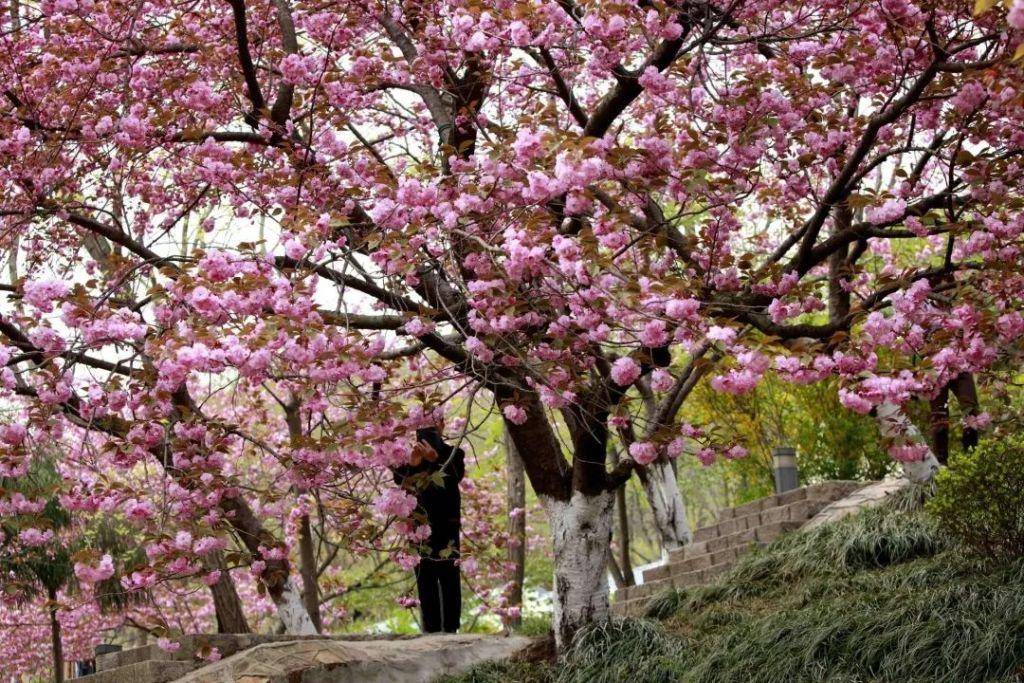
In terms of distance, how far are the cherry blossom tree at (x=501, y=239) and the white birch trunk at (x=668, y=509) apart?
5.54 metres

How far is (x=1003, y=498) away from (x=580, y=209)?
11.2ft

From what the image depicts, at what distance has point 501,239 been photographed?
5699mm

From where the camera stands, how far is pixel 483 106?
7746 mm

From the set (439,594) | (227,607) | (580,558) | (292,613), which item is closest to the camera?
(580,558)

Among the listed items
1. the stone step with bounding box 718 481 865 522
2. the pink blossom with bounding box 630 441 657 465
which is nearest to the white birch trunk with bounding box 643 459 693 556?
the stone step with bounding box 718 481 865 522

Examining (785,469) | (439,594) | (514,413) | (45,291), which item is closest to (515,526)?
(785,469)

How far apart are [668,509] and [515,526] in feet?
6.43

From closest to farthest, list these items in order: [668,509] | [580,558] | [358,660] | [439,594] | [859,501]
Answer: [358,660] < [580,558] < [439,594] < [859,501] < [668,509]

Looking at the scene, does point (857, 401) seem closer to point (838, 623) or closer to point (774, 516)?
point (838, 623)

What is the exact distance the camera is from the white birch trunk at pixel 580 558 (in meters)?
7.30

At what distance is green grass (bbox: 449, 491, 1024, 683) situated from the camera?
5.70 metres

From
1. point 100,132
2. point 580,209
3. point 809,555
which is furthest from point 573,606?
point 100,132

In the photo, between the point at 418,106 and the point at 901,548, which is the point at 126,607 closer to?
the point at 418,106

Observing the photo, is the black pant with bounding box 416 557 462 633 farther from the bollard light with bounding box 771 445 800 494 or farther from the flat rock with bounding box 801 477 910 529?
the bollard light with bounding box 771 445 800 494
